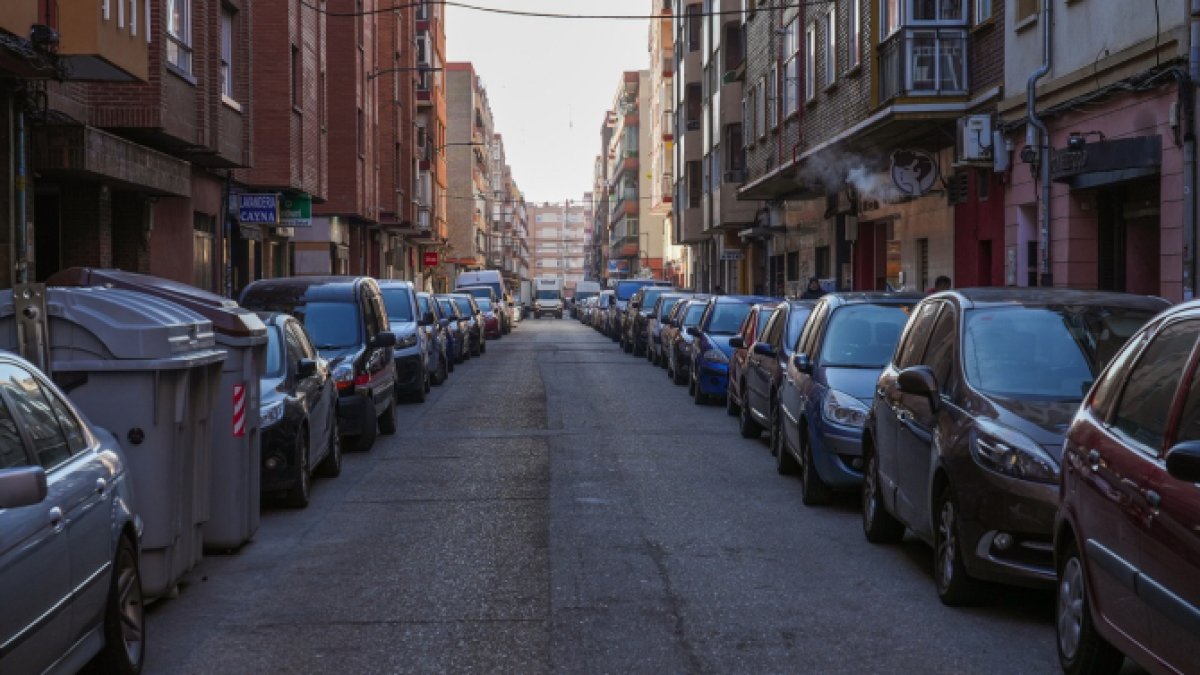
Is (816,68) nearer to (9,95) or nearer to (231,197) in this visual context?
(231,197)

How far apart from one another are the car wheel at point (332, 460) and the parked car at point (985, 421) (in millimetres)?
5066

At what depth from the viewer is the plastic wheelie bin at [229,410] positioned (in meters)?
8.77

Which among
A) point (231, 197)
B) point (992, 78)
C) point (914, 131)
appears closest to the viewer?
point (992, 78)

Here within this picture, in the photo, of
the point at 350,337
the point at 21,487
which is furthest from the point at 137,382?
the point at 350,337

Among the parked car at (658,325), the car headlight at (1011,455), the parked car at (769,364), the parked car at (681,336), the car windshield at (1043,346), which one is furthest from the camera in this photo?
the parked car at (658,325)

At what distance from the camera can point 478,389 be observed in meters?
24.4

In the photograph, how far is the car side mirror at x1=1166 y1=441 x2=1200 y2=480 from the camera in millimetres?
4391

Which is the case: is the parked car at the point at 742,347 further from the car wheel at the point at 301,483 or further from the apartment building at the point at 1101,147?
the car wheel at the point at 301,483

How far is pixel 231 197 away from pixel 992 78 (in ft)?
43.2

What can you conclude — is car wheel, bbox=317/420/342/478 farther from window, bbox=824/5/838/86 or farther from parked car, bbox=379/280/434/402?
window, bbox=824/5/838/86

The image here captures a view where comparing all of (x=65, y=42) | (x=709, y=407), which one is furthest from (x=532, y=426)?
(x=65, y=42)

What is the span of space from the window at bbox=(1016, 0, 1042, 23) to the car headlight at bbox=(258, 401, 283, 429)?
1205 cm

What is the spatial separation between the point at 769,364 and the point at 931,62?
8123 mm

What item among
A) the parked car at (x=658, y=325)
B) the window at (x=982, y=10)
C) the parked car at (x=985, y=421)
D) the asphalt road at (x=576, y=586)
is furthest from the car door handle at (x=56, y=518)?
the parked car at (x=658, y=325)
